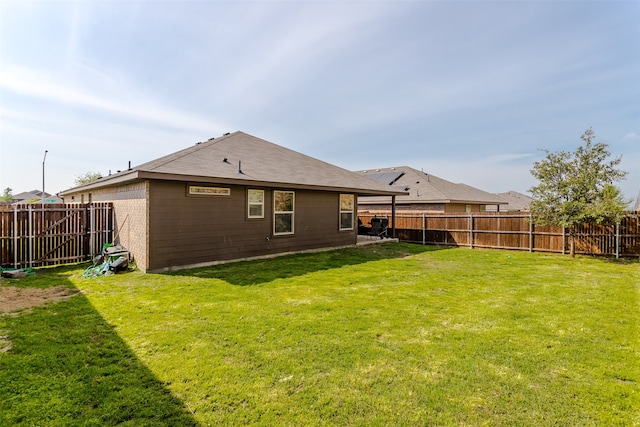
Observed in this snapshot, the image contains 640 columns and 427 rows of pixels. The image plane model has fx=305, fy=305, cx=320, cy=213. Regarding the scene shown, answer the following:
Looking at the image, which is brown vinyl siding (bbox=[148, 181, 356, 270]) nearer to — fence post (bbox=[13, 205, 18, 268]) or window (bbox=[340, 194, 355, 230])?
window (bbox=[340, 194, 355, 230])

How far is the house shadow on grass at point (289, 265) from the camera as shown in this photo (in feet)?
22.6

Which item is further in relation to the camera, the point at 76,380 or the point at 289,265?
the point at 289,265

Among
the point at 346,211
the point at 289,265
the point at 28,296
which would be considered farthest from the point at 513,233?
the point at 28,296

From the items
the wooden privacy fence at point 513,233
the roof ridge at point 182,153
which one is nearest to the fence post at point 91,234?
the roof ridge at point 182,153

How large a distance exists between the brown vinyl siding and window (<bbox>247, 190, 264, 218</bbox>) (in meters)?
0.14

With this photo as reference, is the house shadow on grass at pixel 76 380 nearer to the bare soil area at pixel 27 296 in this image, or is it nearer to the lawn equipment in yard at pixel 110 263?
the bare soil area at pixel 27 296

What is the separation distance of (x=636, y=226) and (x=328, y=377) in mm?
12224

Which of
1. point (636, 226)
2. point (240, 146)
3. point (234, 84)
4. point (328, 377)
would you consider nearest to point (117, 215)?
point (240, 146)

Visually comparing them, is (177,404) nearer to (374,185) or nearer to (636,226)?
(374,185)

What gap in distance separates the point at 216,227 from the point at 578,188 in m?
11.3

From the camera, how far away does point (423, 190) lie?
18.4m

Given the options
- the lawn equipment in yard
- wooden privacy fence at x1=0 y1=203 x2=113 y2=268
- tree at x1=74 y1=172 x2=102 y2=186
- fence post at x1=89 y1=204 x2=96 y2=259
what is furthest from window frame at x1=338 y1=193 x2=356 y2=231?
tree at x1=74 y1=172 x2=102 y2=186

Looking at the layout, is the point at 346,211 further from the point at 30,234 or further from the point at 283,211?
the point at 30,234

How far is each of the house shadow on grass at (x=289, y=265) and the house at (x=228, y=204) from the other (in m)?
0.57
